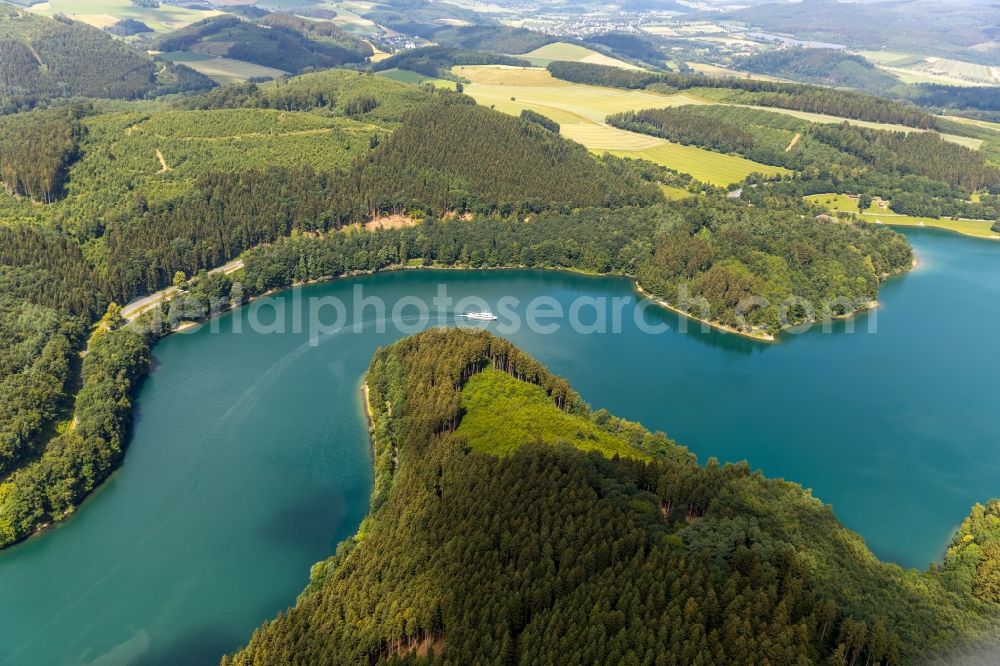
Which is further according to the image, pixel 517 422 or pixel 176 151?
pixel 176 151

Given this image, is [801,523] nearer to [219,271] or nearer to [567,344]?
[567,344]

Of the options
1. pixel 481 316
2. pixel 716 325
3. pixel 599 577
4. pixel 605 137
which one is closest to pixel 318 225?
pixel 481 316

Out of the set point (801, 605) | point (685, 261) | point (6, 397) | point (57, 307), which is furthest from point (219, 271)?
point (801, 605)

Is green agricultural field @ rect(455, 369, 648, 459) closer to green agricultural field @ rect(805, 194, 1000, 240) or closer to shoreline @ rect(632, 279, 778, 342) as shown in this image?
shoreline @ rect(632, 279, 778, 342)

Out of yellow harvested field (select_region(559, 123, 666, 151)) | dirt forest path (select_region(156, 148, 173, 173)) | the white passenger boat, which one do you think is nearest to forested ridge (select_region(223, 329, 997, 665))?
the white passenger boat

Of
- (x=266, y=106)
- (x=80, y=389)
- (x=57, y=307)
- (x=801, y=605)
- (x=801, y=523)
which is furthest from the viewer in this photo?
(x=266, y=106)

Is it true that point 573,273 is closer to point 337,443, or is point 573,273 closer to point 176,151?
point 337,443

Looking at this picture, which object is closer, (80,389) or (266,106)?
(80,389)
